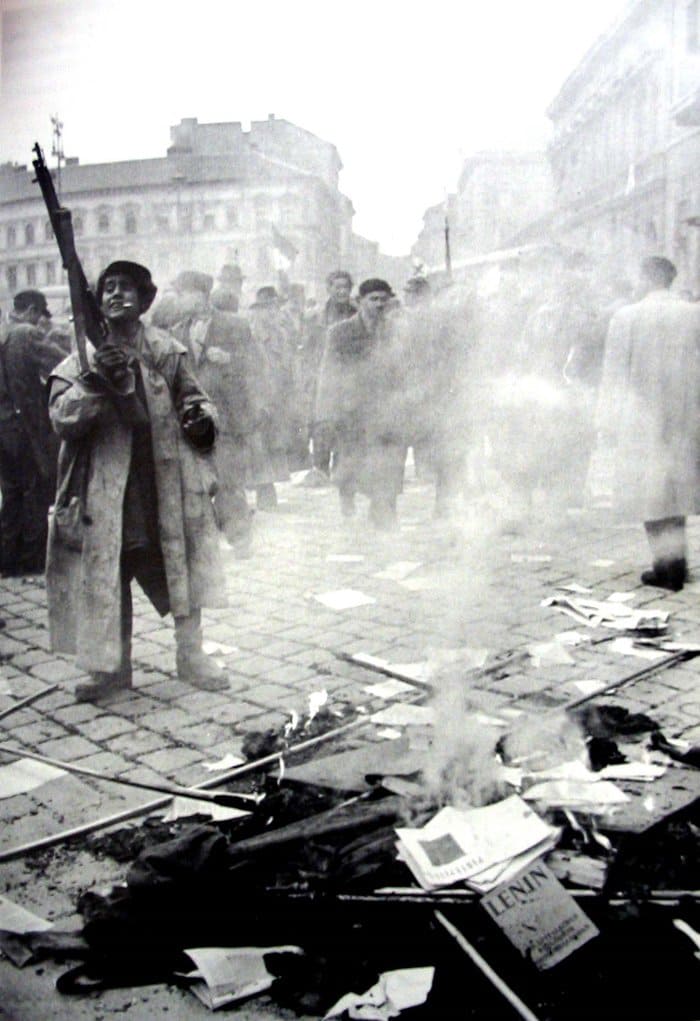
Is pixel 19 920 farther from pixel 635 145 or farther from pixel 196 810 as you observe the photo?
pixel 635 145

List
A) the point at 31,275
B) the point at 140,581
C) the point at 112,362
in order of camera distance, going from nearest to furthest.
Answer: the point at 112,362
the point at 140,581
the point at 31,275

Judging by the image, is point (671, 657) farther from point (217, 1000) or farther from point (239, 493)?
point (239, 493)

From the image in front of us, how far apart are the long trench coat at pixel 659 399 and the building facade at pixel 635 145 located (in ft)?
5.14

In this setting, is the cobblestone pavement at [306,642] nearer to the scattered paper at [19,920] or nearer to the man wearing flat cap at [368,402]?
the scattered paper at [19,920]

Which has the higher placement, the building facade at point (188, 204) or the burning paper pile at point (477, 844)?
the building facade at point (188, 204)

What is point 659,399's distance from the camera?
576 centimetres

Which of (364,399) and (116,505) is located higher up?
(364,399)

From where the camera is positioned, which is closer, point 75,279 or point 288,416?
point 75,279

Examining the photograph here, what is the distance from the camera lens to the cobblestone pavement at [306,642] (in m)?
3.61

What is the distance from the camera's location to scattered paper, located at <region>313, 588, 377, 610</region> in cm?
576

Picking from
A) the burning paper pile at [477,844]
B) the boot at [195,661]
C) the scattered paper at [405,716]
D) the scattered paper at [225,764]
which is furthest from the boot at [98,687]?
the burning paper pile at [477,844]

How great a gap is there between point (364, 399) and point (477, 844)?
5907 millimetres

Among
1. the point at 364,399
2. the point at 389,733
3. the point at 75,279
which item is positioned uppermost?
the point at 75,279

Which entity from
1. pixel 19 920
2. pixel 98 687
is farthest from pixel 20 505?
pixel 19 920
